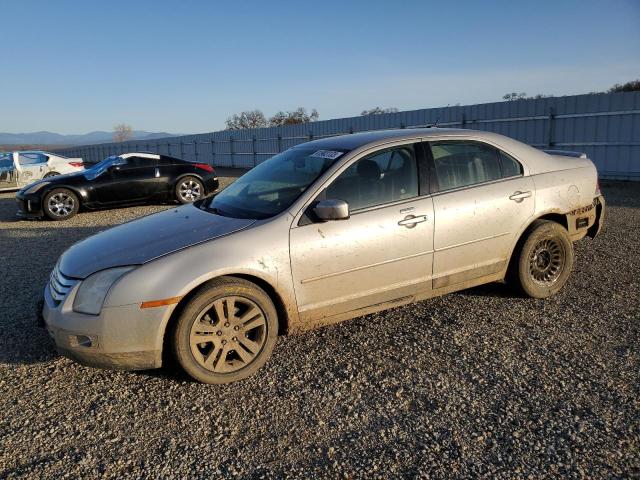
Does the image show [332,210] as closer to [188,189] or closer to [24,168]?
[188,189]

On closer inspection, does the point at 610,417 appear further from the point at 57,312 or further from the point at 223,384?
the point at 57,312

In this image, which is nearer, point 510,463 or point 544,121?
point 510,463

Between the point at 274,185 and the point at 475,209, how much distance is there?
170 cm

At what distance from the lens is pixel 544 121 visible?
50.1 feet

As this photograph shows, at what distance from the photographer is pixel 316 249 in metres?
3.60

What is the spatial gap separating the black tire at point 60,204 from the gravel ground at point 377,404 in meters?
6.57

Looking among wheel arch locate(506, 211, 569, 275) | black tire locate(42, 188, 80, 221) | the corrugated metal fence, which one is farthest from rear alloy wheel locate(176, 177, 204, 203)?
the corrugated metal fence

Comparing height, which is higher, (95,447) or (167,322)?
(167,322)

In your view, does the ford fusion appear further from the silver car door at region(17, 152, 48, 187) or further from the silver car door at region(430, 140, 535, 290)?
the silver car door at region(17, 152, 48, 187)

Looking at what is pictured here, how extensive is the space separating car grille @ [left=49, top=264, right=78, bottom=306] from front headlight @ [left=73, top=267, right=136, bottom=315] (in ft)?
0.42

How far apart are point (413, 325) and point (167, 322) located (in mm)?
2060

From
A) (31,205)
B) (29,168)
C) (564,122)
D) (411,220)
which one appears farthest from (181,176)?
(564,122)

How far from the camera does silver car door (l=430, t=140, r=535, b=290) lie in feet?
13.6

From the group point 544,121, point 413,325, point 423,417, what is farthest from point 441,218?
point 544,121
